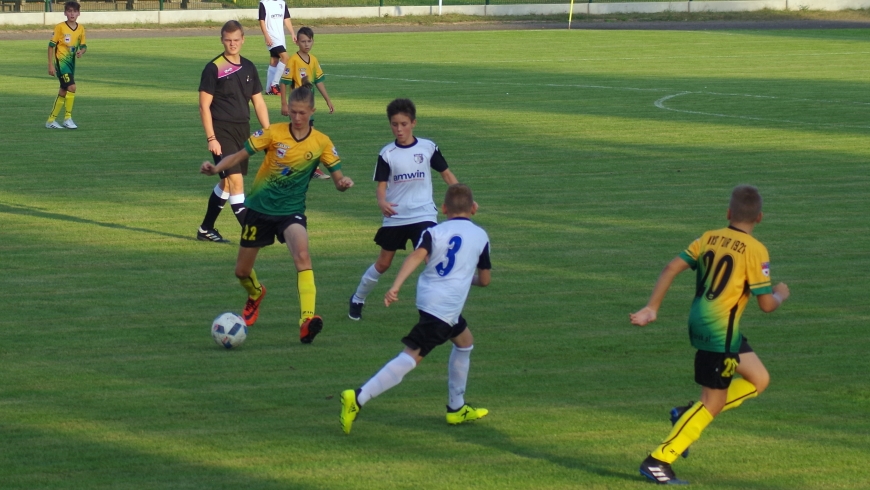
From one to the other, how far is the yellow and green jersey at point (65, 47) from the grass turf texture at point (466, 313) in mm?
1173

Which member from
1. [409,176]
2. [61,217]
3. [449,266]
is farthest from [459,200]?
[61,217]

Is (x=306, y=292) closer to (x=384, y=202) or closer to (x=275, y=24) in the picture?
(x=384, y=202)

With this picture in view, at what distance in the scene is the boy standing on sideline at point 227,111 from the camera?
11.5m

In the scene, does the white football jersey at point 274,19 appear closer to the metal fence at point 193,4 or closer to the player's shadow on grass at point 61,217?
the player's shadow on grass at point 61,217

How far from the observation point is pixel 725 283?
597 cm

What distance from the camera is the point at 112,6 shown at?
45.6 meters

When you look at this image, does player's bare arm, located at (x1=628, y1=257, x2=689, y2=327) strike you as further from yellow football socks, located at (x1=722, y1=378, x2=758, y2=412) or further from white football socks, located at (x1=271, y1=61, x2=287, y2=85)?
white football socks, located at (x1=271, y1=61, x2=287, y2=85)

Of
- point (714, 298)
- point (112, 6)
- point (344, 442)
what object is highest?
point (112, 6)

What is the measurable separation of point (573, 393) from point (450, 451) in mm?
1286

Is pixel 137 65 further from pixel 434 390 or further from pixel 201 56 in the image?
pixel 434 390

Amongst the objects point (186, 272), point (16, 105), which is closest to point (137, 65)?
point (16, 105)

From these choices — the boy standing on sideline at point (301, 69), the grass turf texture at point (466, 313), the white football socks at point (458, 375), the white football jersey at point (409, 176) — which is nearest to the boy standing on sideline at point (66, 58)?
the grass turf texture at point (466, 313)

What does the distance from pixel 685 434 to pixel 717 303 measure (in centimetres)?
70

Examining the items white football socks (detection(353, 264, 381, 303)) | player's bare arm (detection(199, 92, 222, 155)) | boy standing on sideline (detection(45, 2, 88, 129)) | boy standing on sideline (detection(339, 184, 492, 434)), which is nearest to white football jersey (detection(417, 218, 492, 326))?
boy standing on sideline (detection(339, 184, 492, 434))
